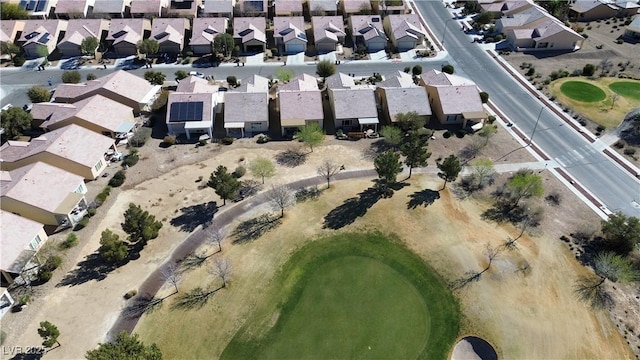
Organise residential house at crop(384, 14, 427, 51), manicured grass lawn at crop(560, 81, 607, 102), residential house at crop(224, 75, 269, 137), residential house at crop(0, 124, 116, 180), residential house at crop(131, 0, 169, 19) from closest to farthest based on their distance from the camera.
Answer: residential house at crop(0, 124, 116, 180), residential house at crop(224, 75, 269, 137), manicured grass lawn at crop(560, 81, 607, 102), residential house at crop(384, 14, 427, 51), residential house at crop(131, 0, 169, 19)

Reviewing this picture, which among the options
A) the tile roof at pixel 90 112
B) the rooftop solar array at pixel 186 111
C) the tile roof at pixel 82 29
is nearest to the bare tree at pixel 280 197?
the rooftop solar array at pixel 186 111

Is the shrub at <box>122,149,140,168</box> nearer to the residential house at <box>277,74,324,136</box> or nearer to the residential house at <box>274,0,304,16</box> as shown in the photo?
the residential house at <box>277,74,324,136</box>

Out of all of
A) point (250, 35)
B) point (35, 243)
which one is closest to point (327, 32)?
point (250, 35)

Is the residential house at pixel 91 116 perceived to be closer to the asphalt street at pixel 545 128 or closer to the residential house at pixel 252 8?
the residential house at pixel 252 8

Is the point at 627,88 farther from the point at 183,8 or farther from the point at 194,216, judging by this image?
the point at 183,8

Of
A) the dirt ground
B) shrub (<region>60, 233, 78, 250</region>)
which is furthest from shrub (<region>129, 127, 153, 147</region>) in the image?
shrub (<region>60, 233, 78, 250</region>)
